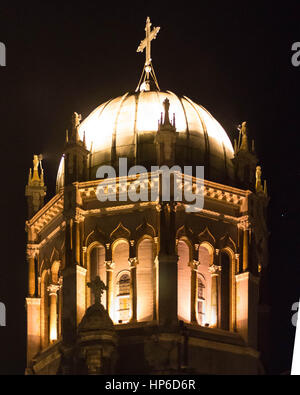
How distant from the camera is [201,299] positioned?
239ft

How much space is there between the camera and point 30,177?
7869 cm

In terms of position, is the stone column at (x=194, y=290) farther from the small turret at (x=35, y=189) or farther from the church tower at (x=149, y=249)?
the small turret at (x=35, y=189)

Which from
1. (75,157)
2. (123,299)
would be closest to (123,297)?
(123,299)

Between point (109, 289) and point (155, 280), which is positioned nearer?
point (155, 280)

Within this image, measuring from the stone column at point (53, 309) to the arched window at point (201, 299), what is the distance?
7.23 metres

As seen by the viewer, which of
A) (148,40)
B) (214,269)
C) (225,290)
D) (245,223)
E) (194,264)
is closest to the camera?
(194,264)

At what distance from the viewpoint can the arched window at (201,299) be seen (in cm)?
7219

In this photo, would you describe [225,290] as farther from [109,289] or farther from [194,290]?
[109,289]

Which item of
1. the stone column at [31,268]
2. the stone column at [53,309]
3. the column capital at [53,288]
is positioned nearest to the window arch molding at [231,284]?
the column capital at [53,288]

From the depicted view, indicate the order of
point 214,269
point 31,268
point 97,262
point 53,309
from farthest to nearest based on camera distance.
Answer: point 31,268
point 53,309
point 214,269
point 97,262

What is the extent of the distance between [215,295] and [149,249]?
12.9ft

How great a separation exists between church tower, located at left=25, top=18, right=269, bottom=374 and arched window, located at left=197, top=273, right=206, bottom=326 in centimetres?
7
